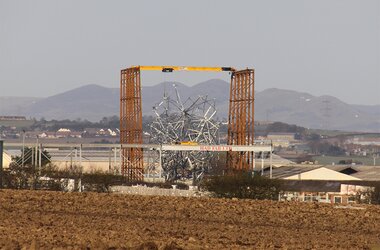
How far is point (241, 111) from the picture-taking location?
112938mm

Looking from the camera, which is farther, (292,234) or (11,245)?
(292,234)

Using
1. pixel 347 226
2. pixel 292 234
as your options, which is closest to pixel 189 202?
pixel 347 226

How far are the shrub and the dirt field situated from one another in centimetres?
1411

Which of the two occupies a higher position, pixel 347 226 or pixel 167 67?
pixel 167 67

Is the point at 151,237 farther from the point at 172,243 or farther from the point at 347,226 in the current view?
the point at 347,226

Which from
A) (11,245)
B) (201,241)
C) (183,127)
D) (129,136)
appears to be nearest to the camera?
(11,245)

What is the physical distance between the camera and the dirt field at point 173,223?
2803cm

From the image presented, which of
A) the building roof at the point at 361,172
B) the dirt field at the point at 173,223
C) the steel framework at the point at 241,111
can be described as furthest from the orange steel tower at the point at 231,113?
the dirt field at the point at 173,223

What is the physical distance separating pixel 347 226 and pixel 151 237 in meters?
9.80

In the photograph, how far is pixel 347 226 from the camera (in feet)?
123

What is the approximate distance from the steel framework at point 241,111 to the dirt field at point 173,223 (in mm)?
61273

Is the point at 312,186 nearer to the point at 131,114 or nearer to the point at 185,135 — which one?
the point at 131,114

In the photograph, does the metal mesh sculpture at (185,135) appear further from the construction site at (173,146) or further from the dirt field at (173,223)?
the dirt field at (173,223)

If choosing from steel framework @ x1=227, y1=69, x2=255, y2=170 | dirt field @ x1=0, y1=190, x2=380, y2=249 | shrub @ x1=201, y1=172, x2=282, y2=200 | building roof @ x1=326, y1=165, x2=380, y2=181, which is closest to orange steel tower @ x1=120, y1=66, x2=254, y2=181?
steel framework @ x1=227, y1=69, x2=255, y2=170
